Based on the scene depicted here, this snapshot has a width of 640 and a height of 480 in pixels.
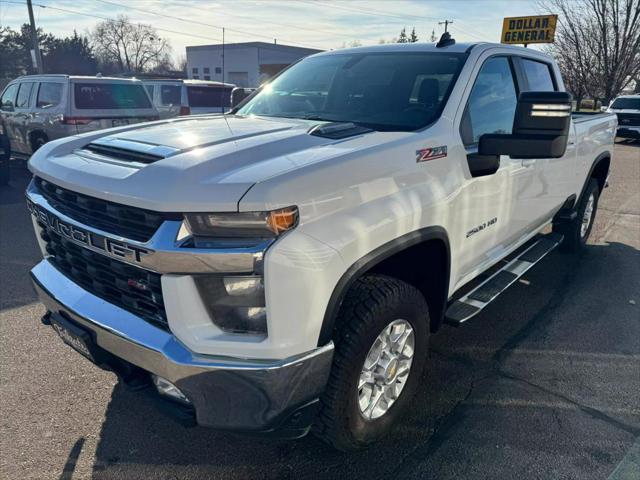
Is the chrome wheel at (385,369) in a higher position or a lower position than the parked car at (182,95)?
lower

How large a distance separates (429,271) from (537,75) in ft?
7.17

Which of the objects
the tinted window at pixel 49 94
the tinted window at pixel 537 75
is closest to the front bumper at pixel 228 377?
the tinted window at pixel 537 75

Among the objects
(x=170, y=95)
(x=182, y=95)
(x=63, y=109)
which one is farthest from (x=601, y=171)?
(x=170, y=95)

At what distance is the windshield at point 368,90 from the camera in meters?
2.92

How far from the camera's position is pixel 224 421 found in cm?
192

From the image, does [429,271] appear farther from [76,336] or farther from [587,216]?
[587,216]

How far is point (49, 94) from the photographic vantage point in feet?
28.9

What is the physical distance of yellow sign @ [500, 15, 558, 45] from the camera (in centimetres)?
1984

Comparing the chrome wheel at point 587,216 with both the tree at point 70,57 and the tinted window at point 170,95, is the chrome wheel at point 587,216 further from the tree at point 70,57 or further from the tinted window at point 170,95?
the tree at point 70,57

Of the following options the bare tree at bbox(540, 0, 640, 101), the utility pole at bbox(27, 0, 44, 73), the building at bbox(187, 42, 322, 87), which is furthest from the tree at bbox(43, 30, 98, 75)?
the bare tree at bbox(540, 0, 640, 101)

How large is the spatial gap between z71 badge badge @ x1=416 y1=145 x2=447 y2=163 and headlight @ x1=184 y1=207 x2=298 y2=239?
0.89 meters

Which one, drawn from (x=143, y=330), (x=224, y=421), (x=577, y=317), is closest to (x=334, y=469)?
(x=224, y=421)

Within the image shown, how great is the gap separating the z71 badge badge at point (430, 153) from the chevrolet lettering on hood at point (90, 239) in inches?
52.6

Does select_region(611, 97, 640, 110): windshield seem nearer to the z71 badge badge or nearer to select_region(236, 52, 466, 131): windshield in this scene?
select_region(236, 52, 466, 131): windshield
